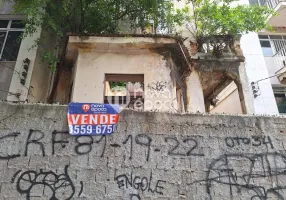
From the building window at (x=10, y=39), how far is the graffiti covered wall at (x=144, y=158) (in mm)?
6622

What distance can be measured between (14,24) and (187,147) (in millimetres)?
9315

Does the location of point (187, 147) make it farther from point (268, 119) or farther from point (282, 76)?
point (282, 76)

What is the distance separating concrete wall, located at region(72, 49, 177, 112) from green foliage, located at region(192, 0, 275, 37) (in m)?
2.97

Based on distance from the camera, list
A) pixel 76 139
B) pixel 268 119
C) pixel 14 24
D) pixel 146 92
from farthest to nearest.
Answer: pixel 14 24 < pixel 146 92 < pixel 268 119 < pixel 76 139

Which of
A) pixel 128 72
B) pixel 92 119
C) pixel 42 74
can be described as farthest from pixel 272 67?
pixel 92 119

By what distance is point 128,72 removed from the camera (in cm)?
744

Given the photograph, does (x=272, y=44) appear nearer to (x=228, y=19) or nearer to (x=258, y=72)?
(x=258, y=72)

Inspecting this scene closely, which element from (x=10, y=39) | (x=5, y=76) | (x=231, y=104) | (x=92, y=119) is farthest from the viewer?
(x=231, y=104)

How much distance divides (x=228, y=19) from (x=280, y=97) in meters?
4.20

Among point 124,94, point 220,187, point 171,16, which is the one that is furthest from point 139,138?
point 124,94

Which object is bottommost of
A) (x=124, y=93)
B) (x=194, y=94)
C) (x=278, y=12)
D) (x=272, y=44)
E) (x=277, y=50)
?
(x=194, y=94)

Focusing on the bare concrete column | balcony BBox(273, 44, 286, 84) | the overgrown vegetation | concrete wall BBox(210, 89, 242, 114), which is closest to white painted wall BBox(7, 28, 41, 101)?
the overgrown vegetation

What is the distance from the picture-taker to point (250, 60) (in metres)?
10.5

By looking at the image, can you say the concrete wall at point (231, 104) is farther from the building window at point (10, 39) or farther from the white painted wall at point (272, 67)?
the building window at point (10, 39)
